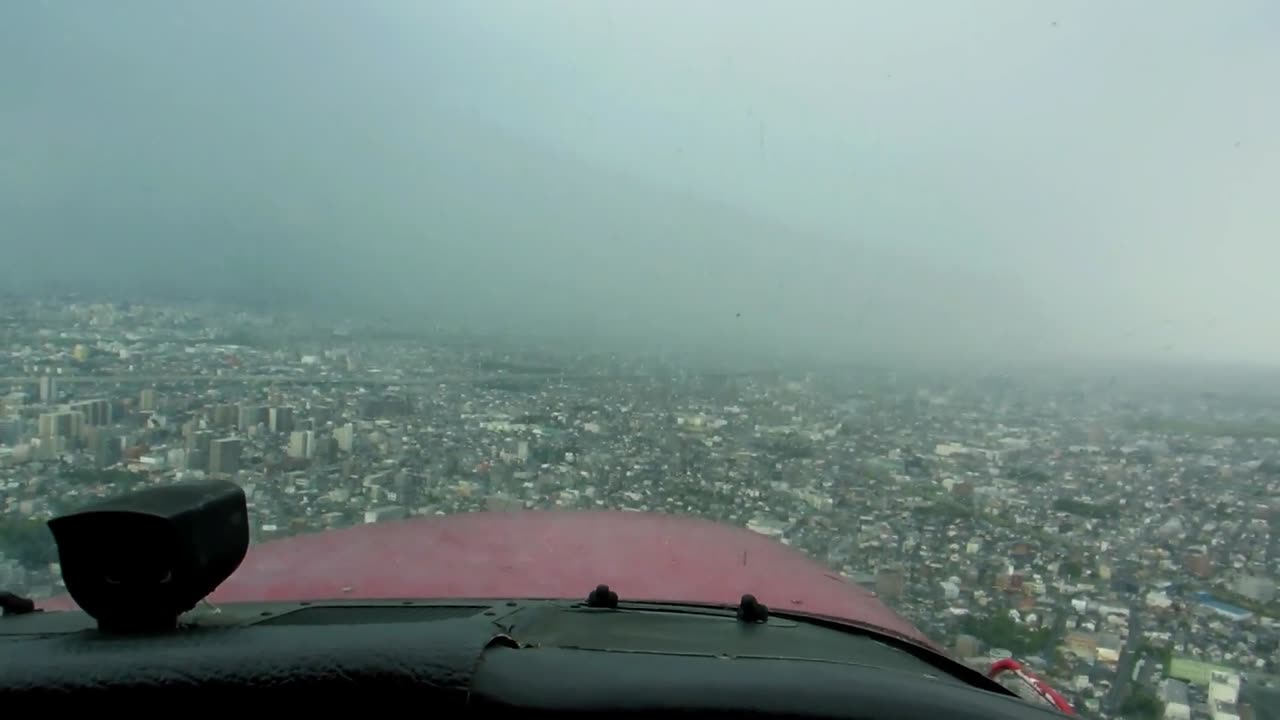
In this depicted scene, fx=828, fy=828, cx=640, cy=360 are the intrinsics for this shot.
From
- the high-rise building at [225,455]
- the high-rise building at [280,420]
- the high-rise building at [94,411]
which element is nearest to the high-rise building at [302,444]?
the high-rise building at [280,420]

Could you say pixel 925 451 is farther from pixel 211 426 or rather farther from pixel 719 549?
pixel 211 426

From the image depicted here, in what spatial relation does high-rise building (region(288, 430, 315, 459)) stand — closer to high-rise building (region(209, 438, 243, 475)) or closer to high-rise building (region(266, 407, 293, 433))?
high-rise building (region(266, 407, 293, 433))

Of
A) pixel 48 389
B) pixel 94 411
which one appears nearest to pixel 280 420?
pixel 94 411

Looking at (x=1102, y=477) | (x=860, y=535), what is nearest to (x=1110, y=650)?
(x=860, y=535)

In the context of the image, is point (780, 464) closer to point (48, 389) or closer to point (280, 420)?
point (280, 420)

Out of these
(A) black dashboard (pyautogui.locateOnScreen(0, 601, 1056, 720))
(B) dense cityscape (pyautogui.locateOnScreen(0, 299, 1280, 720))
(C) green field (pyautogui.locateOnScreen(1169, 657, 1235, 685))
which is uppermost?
(A) black dashboard (pyautogui.locateOnScreen(0, 601, 1056, 720))

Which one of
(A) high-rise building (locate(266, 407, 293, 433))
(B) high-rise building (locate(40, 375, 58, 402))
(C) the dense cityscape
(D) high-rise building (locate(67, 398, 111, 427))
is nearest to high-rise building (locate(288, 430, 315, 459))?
(C) the dense cityscape

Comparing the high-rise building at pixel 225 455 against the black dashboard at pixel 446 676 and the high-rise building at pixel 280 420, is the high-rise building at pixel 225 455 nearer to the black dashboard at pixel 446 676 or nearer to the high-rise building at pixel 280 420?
the high-rise building at pixel 280 420
